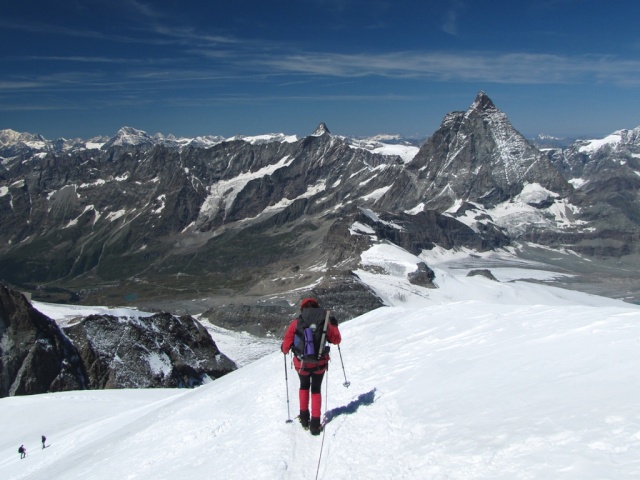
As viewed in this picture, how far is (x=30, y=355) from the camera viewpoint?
64.1 metres

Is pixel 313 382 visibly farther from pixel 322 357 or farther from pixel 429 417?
pixel 429 417

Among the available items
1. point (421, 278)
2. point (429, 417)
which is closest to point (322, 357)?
point (429, 417)

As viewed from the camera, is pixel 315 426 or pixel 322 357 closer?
pixel 315 426

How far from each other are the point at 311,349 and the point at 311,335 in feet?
1.27

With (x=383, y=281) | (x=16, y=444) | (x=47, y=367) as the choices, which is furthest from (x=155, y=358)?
(x=383, y=281)

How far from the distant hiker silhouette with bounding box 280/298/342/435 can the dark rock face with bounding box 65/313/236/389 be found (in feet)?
194

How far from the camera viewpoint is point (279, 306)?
16600 centimetres

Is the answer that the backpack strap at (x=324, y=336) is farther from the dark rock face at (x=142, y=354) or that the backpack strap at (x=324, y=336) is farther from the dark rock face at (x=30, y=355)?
the dark rock face at (x=142, y=354)

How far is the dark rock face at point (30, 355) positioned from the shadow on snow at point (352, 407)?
57782 millimetres

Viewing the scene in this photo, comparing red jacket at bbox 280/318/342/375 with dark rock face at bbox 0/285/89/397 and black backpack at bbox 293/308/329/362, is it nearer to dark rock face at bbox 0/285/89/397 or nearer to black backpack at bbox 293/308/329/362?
black backpack at bbox 293/308/329/362

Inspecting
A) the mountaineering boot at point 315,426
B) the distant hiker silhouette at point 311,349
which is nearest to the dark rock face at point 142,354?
the distant hiker silhouette at point 311,349

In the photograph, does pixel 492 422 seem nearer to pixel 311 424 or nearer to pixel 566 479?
pixel 566 479

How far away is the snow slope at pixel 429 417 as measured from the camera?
11.2 m

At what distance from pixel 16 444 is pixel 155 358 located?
44984mm
